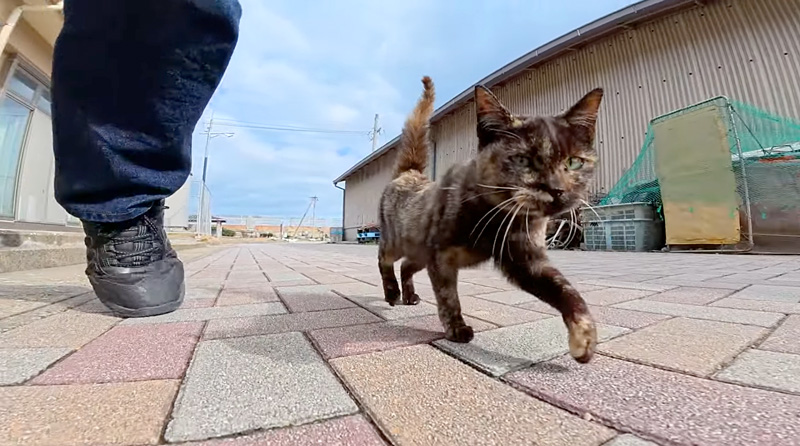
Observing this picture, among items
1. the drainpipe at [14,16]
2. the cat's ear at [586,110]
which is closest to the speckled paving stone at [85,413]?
the cat's ear at [586,110]

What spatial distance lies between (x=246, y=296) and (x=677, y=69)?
433 inches

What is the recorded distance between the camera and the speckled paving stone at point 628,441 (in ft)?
1.87

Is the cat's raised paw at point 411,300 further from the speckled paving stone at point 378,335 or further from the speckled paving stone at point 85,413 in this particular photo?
the speckled paving stone at point 85,413

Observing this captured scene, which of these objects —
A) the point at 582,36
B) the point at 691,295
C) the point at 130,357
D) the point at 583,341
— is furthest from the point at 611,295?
the point at 582,36

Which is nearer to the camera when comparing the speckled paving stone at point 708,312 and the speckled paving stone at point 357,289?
the speckled paving stone at point 708,312

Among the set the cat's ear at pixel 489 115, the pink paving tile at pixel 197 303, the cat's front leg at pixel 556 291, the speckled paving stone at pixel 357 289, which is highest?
the cat's ear at pixel 489 115

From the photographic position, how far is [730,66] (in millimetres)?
8055

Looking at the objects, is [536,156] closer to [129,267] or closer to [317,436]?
[317,436]

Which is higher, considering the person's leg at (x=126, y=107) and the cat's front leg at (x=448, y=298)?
the person's leg at (x=126, y=107)

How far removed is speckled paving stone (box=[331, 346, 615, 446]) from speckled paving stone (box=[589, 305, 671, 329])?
2.63 ft

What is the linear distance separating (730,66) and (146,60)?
11102 millimetres

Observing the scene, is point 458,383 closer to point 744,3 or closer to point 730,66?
point 730,66

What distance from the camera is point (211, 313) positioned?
5.28 feet

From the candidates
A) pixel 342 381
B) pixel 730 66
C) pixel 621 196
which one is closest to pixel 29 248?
pixel 342 381
